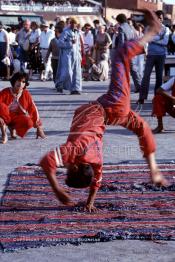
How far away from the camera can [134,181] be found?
6.96 m

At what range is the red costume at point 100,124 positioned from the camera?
5238 millimetres

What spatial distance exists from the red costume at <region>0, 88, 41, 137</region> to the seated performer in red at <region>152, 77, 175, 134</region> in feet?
5.43

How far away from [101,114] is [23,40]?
1518cm

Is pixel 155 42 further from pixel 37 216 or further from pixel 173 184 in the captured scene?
pixel 37 216

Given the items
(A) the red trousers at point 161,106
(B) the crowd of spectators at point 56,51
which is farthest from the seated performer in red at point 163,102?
(B) the crowd of spectators at point 56,51

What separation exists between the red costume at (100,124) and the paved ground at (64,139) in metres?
0.62

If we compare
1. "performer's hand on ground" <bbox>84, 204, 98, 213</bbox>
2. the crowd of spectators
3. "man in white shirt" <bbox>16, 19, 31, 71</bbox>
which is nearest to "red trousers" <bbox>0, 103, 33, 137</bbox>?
"performer's hand on ground" <bbox>84, 204, 98, 213</bbox>

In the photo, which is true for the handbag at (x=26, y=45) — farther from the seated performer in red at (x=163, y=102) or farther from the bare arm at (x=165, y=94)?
the bare arm at (x=165, y=94)

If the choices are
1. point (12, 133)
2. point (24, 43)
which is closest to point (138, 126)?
point (12, 133)

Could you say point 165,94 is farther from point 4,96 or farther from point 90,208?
point 90,208

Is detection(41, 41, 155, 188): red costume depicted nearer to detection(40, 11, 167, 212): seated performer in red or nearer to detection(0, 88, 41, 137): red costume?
detection(40, 11, 167, 212): seated performer in red

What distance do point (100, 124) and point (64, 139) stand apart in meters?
4.05

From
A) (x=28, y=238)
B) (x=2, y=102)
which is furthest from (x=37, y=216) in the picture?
(x=2, y=102)

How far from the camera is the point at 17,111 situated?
948cm
